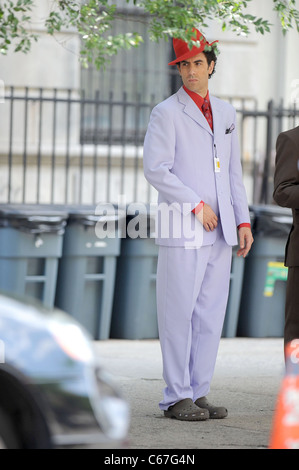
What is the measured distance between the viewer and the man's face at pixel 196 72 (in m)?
5.52

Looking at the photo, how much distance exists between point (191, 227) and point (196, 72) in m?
0.84

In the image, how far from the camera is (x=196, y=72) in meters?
5.54

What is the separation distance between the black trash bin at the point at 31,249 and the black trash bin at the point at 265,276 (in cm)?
188

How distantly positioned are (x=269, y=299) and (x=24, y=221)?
2461mm

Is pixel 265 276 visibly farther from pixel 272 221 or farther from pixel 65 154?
pixel 65 154

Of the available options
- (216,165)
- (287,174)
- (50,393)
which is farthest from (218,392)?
(50,393)

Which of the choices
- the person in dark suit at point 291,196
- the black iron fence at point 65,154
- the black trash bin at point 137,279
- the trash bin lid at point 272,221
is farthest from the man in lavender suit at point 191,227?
the black iron fence at point 65,154

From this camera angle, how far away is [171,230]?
18.1ft

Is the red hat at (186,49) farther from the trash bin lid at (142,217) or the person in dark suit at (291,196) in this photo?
the trash bin lid at (142,217)

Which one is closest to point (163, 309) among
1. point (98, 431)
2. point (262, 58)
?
point (98, 431)

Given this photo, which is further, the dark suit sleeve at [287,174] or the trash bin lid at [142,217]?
the trash bin lid at [142,217]

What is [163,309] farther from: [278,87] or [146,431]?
[278,87]

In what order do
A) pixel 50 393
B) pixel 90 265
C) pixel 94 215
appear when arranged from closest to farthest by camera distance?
1. pixel 50 393
2. pixel 94 215
3. pixel 90 265

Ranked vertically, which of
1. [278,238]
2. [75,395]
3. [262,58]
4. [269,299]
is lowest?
[269,299]
